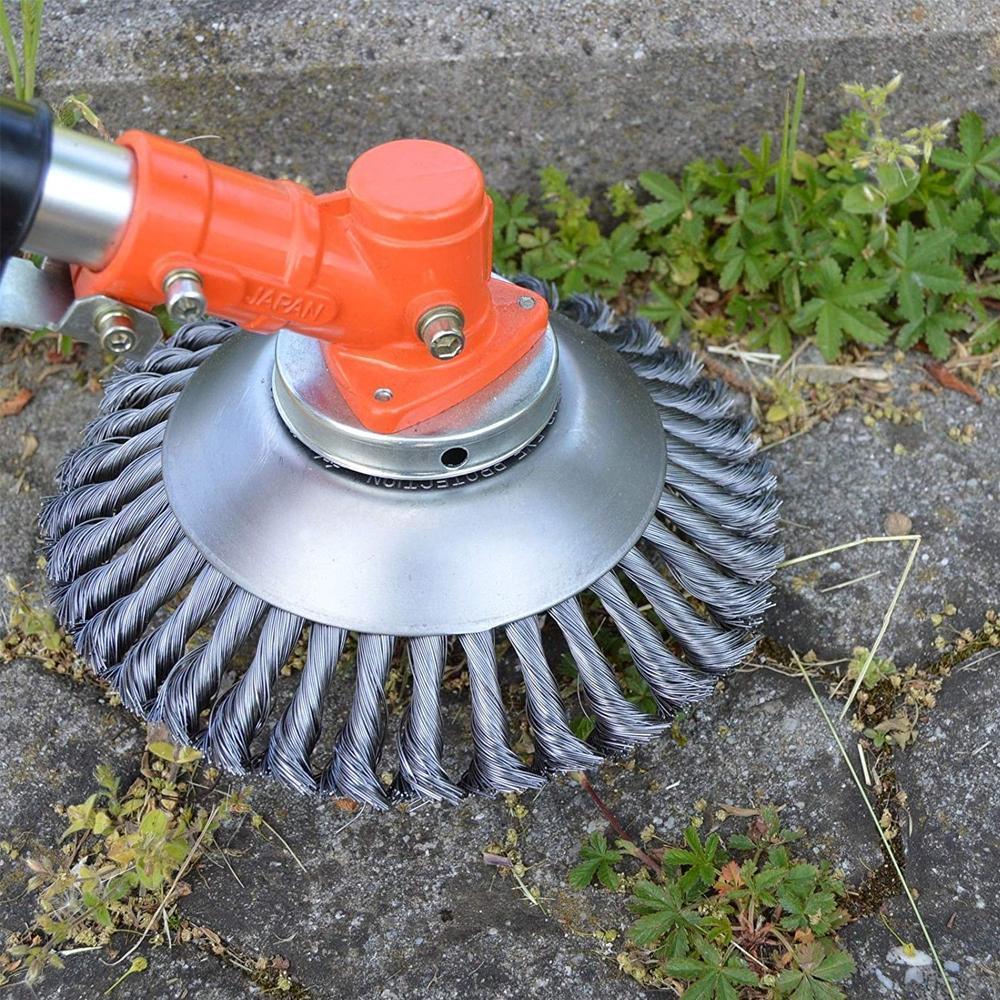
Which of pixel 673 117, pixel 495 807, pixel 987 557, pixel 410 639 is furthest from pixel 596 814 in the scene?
pixel 673 117

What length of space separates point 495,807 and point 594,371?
501mm

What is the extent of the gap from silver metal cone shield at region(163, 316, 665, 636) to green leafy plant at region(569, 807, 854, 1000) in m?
0.34

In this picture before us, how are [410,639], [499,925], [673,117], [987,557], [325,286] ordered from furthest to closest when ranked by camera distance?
[673,117] < [987,557] < [499,925] < [410,639] < [325,286]

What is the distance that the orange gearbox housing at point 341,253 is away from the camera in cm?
83

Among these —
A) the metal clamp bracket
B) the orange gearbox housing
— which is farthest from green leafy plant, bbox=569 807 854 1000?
the metal clamp bracket

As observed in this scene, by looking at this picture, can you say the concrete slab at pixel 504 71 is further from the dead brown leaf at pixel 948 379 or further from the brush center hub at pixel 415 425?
the brush center hub at pixel 415 425

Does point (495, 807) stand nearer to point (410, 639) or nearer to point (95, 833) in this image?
point (410, 639)

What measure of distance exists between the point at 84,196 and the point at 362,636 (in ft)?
1.57

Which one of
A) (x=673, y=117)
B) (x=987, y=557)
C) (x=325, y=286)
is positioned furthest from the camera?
(x=673, y=117)

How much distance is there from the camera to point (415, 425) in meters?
1.01

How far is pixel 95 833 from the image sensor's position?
4.00 ft

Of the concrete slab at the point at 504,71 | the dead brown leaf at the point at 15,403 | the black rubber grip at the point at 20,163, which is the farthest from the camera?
the dead brown leaf at the point at 15,403

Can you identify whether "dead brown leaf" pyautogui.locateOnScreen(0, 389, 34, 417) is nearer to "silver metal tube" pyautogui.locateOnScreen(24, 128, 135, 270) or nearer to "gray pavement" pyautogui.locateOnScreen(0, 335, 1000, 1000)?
"gray pavement" pyautogui.locateOnScreen(0, 335, 1000, 1000)

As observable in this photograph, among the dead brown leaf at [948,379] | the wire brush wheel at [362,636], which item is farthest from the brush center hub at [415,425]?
the dead brown leaf at [948,379]
